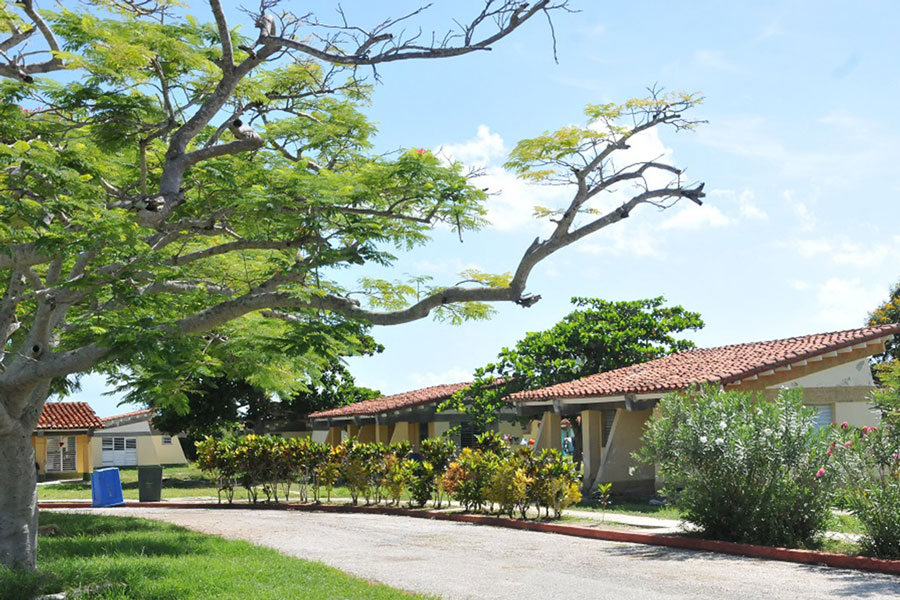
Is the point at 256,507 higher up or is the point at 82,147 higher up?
the point at 82,147

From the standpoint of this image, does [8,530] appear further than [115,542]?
No

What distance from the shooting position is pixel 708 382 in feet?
70.3

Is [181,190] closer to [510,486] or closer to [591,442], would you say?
[510,486]

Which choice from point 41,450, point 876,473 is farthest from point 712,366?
point 41,450

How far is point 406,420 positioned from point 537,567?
26020 millimetres

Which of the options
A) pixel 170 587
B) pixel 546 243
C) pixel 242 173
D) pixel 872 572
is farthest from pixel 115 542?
pixel 872 572

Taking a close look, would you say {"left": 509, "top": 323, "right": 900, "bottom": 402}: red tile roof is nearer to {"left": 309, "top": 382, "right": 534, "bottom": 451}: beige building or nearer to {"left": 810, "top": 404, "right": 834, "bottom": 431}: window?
{"left": 810, "top": 404, "right": 834, "bottom": 431}: window

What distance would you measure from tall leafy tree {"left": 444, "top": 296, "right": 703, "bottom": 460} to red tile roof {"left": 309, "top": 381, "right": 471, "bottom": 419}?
345 cm

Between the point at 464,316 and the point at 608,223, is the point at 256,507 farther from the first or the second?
the point at 608,223

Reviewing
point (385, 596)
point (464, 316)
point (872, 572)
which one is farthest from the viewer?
point (464, 316)

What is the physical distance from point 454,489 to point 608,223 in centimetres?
1048

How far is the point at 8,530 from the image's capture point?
1247 cm

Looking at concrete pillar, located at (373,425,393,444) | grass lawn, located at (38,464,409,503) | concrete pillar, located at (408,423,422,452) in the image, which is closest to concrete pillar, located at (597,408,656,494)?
grass lawn, located at (38,464,409,503)

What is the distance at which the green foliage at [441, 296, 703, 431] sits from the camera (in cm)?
3152
